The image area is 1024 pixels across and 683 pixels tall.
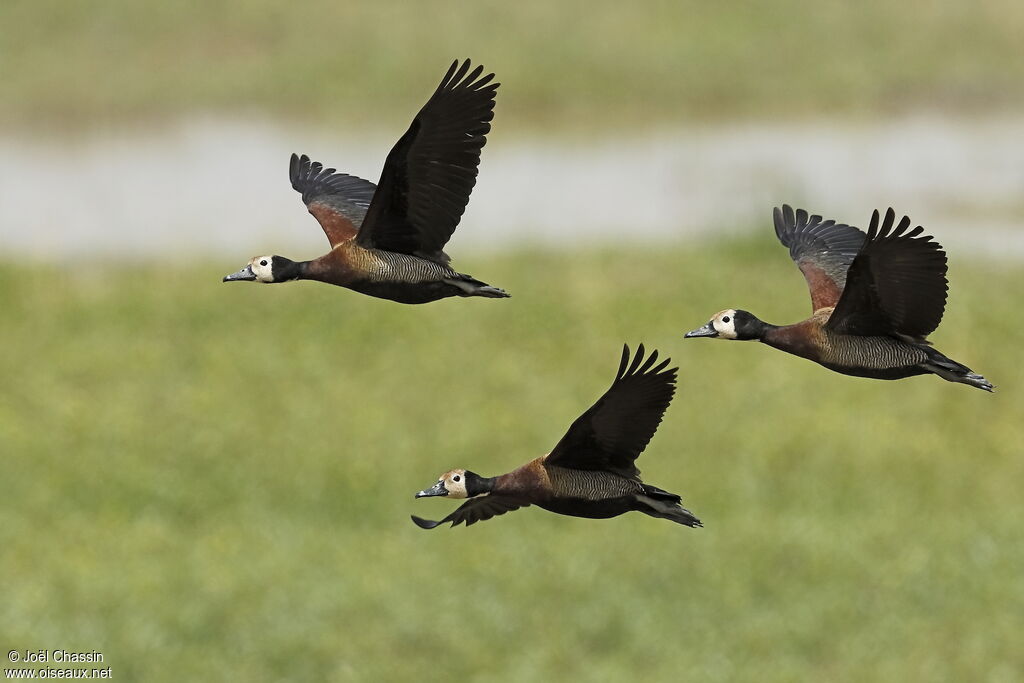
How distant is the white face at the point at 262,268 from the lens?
352 inches

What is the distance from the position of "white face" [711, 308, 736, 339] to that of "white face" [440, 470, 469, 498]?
4.37 ft

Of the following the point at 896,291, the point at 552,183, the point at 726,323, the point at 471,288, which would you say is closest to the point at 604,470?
the point at 726,323

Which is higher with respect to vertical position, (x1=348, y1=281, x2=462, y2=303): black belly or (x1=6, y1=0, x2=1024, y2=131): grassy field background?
(x1=6, y1=0, x2=1024, y2=131): grassy field background

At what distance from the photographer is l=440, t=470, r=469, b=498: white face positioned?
845 cm

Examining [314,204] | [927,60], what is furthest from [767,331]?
[927,60]

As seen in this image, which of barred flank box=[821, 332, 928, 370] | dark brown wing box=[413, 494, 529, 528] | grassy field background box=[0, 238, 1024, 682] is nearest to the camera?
barred flank box=[821, 332, 928, 370]

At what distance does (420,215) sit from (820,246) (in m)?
3.22

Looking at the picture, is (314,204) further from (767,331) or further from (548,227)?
(548,227)

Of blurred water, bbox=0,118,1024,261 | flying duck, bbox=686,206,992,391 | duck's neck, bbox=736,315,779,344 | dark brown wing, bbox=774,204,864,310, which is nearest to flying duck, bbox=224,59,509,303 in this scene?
duck's neck, bbox=736,315,779,344

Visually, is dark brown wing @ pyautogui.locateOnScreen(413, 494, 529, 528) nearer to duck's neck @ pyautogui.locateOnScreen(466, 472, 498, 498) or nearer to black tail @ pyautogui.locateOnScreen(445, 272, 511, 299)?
duck's neck @ pyautogui.locateOnScreen(466, 472, 498, 498)

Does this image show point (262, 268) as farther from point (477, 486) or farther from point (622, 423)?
point (622, 423)

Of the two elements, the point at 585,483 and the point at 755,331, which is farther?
the point at 755,331

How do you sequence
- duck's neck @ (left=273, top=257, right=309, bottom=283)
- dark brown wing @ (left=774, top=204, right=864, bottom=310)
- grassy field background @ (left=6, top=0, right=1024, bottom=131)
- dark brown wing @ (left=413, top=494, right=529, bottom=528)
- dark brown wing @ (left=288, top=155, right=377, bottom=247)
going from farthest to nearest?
1. grassy field background @ (left=6, top=0, right=1024, bottom=131)
2. dark brown wing @ (left=288, top=155, right=377, bottom=247)
3. dark brown wing @ (left=774, top=204, right=864, bottom=310)
4. dark brown wing @ (left=413, top=494, right=529, bottom=528)
5. duck's neck @ (left=273, top=257, right=309, bottom=283)

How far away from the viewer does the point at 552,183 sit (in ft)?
176
